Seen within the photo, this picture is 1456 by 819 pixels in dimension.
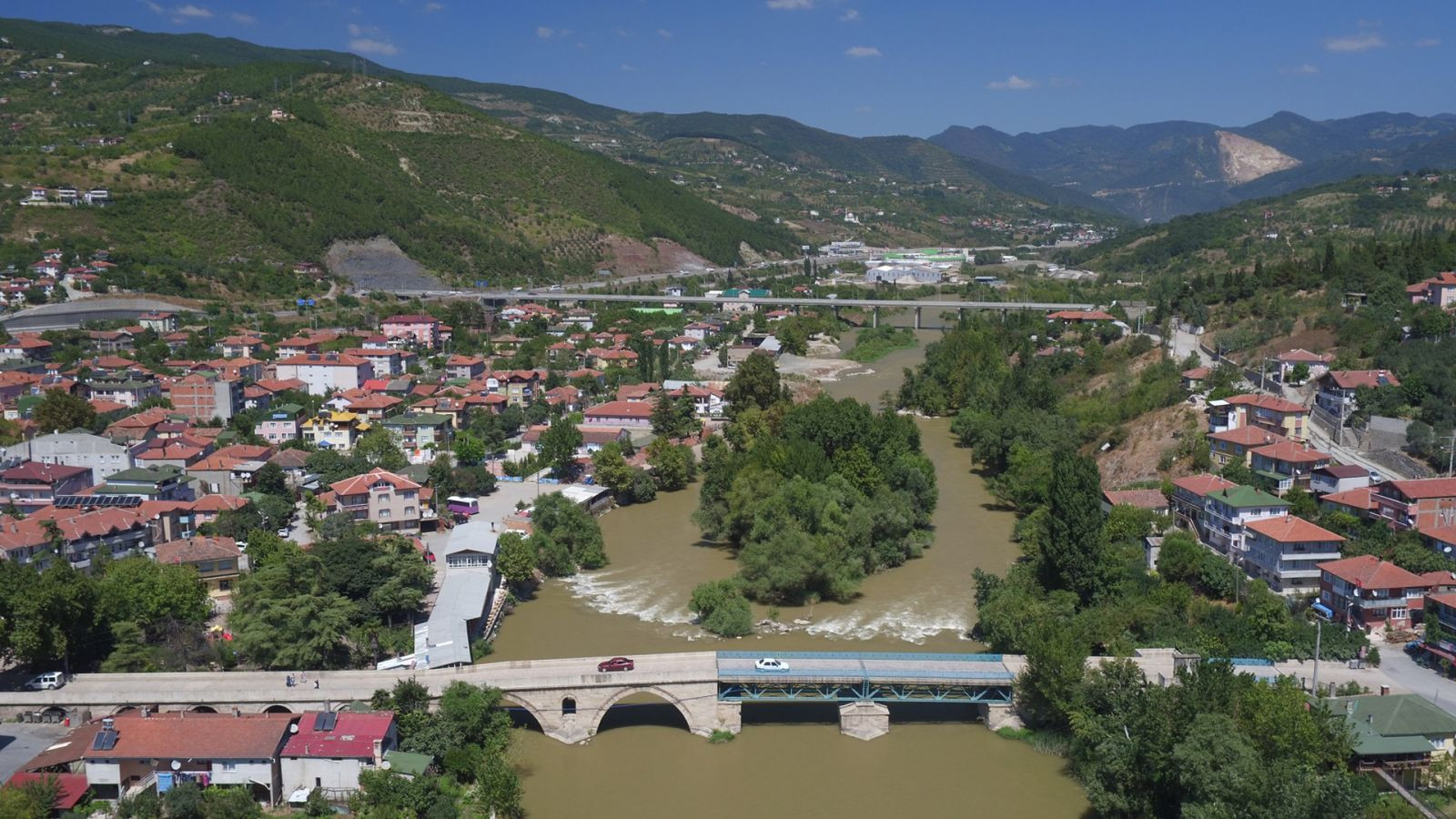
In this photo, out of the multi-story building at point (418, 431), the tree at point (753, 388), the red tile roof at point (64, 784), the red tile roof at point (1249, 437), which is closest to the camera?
the red tile roof at point (64, 784)

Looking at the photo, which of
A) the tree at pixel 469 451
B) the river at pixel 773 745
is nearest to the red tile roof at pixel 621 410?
the tree at pixel 469 451

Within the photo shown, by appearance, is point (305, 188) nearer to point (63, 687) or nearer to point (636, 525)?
point (636, 525)

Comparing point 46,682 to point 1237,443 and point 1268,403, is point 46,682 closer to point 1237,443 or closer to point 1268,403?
point 1237,443

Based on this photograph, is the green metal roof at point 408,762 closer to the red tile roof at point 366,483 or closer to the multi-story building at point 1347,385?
the red tile roof at point 366,483

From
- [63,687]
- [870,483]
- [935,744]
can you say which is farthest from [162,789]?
[870,483]

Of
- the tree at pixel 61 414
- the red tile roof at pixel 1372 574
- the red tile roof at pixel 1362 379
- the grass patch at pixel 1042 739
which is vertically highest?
the red tile roof at pixel 1362 379
